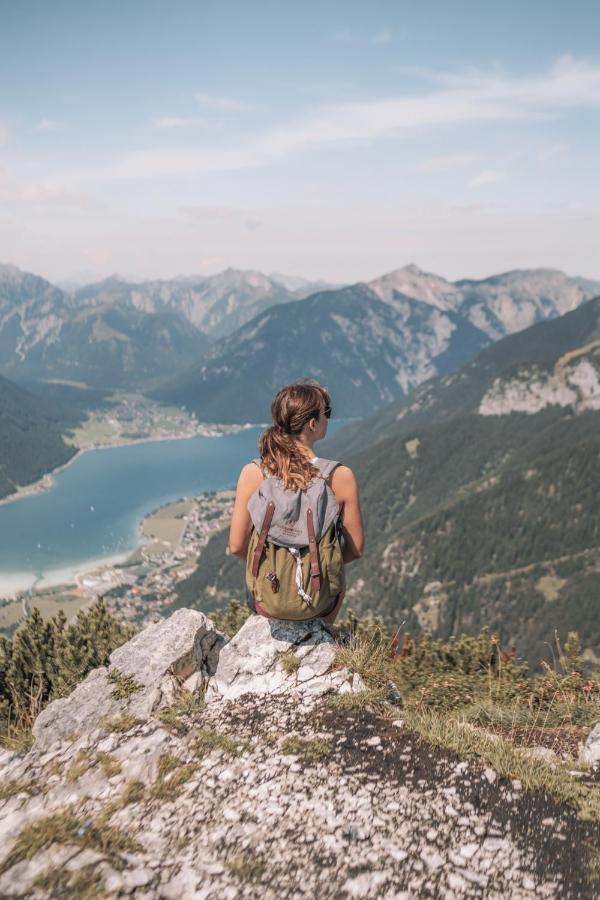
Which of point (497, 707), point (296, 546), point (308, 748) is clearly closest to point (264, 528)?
point (296, 546)

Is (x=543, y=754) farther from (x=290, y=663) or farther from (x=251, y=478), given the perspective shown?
(x=251, y=478)

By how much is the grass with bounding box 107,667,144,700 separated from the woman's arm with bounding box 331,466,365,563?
4.51 meters

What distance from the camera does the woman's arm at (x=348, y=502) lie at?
8.03m

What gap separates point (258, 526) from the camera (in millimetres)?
7914

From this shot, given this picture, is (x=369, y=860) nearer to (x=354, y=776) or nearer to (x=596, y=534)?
(x=354, y=776)

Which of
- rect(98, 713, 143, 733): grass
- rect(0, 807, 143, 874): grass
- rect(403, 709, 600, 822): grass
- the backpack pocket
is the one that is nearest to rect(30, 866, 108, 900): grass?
rect(0, 807, 143, 874): grass

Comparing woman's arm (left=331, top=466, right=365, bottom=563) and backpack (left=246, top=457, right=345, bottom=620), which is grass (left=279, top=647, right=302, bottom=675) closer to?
backpack (left=246, top=457, right=345, bottom=620)

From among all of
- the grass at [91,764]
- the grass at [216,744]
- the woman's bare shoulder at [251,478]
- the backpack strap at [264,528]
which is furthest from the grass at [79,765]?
the woman's bare shoulder at [251,478]

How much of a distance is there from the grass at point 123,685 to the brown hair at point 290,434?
4.66 meters

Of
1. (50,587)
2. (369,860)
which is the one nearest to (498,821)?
(369,860)

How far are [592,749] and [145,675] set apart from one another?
6858mm

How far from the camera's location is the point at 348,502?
8.12m

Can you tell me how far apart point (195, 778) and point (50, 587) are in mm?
211509

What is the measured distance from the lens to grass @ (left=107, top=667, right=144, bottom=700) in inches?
388
